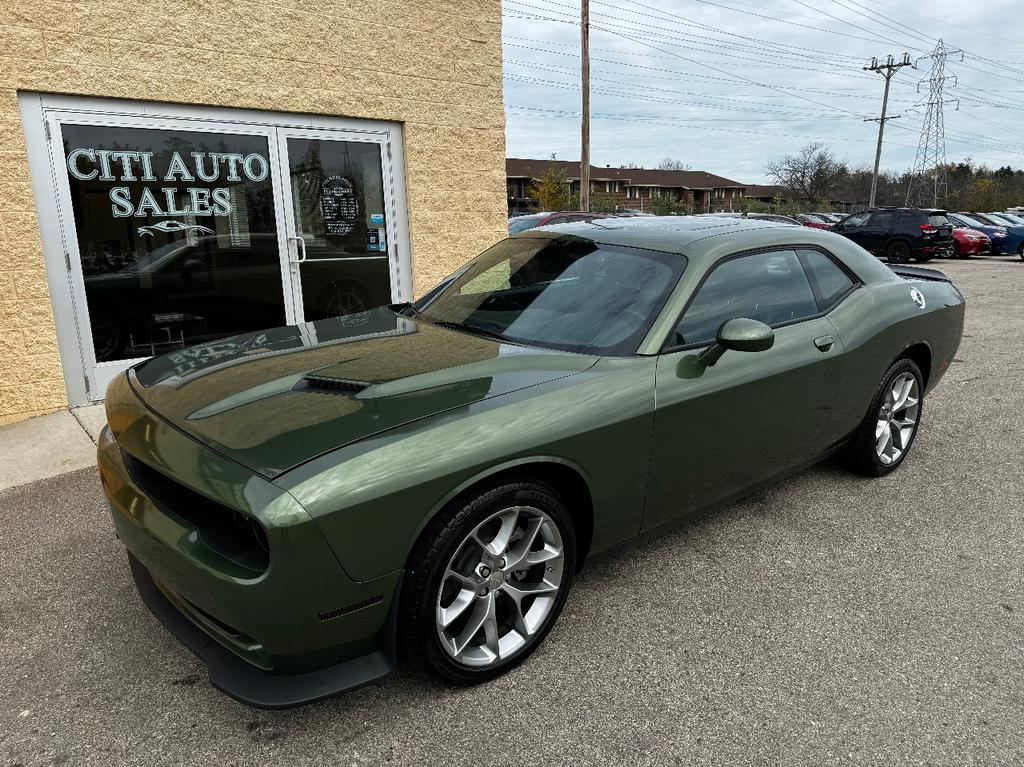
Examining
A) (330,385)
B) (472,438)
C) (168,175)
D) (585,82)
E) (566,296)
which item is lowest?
(472,438)

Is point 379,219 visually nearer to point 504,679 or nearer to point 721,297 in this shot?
point 721,297

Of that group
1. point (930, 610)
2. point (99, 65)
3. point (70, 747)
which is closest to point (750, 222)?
point (930, 610)

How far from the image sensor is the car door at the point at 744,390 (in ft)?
9.40

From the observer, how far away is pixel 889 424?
4.22 metres

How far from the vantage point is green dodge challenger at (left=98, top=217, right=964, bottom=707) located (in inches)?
79.9

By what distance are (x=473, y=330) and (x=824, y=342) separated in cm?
177

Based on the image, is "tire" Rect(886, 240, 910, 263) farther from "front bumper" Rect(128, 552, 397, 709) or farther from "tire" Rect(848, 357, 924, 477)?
"front bumper" Rect(128, 552, 397, 709)

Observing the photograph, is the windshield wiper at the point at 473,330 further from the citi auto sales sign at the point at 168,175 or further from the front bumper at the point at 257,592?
the citi auto sales sign at the point at 168,175

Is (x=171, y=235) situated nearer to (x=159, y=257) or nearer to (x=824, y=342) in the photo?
(x=159, y=257)

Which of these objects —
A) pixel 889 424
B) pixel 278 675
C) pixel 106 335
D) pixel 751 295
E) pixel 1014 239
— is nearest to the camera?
pixel 278 675

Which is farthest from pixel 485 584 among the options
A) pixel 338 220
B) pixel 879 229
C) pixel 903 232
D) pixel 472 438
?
pixel 879 229

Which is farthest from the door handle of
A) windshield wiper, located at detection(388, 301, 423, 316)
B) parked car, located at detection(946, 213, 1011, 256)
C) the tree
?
the tree

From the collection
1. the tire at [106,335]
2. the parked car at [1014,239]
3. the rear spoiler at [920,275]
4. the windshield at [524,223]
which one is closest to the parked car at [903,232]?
the parked car at [1014,239]

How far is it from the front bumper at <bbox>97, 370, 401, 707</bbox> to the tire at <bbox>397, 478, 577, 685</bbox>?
11cm
